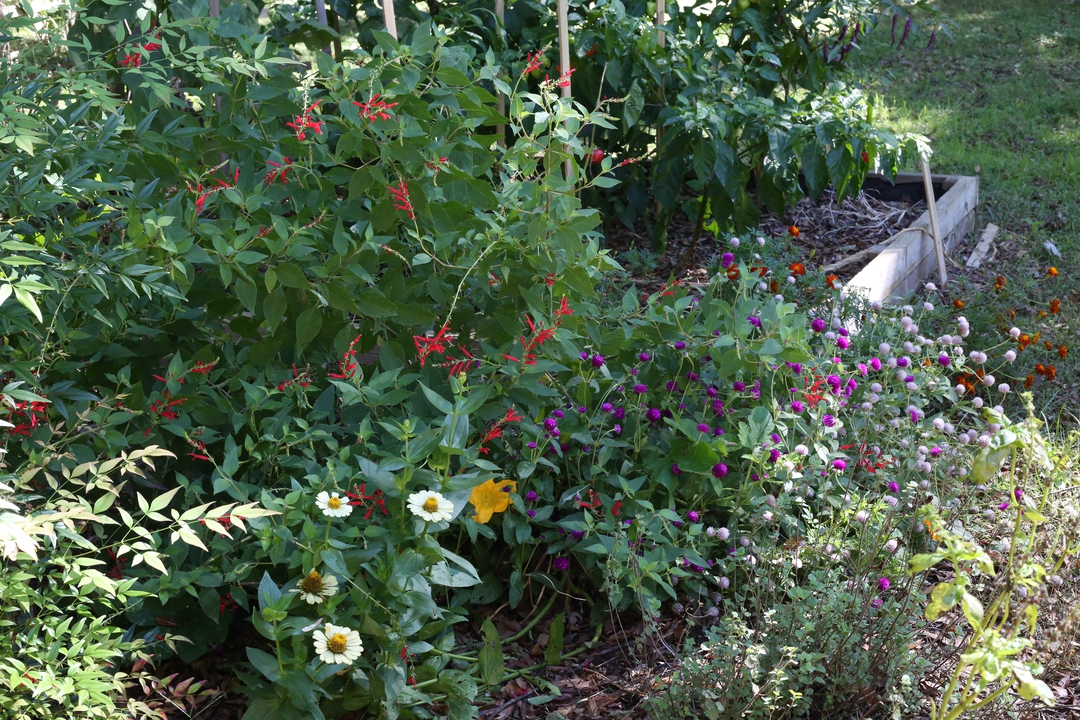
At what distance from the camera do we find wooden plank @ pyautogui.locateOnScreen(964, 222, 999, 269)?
4.72 meters

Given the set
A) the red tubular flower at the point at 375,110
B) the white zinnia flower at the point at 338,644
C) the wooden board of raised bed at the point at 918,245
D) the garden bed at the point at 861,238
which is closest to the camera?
the white zinnia flower at the point at 338,644

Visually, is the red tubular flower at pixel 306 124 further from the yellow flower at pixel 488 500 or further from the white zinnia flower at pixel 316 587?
the white zinnia flower at pixel 316 587

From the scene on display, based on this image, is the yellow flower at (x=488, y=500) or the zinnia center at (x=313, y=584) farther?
the yellow flower at (x=488, y=500)

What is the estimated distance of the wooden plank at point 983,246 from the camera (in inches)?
186

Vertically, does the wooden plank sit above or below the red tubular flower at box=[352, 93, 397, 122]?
below

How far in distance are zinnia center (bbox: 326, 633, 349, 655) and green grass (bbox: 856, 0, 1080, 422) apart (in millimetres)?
2919

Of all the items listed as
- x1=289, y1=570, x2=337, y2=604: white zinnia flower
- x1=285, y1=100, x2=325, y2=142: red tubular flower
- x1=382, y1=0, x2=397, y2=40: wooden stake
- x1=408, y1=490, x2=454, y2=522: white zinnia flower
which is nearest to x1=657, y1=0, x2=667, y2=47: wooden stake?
x1=382, y1=0, x2=397, y2=40: wooden stake

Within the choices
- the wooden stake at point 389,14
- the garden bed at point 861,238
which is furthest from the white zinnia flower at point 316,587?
the garden bed at point 861,238

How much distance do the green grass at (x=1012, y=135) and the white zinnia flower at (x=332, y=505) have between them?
113 inches

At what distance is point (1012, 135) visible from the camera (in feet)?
21.0

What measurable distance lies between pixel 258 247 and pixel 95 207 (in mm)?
480

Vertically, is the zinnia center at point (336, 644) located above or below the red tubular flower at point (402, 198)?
below

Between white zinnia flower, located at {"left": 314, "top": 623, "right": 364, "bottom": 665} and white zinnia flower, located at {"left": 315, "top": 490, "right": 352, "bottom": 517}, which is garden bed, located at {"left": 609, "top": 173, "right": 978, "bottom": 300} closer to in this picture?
white zinnia flower, located at {"left": 315, "top": 490, "right": 352, "bottom": 517}

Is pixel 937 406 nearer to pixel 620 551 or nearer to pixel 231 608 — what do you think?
pixel 620 551
